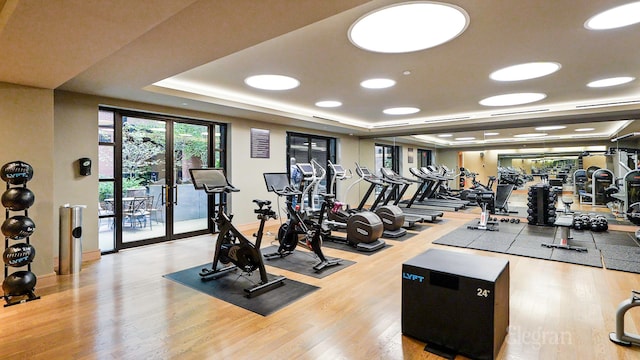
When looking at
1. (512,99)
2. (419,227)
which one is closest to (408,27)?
(512,99)

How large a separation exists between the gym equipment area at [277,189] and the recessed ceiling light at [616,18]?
2cm

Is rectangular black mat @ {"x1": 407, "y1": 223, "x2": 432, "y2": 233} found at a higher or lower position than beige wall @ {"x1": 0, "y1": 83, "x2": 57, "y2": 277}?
lower

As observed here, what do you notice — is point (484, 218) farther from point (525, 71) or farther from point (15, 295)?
point (15, 295)

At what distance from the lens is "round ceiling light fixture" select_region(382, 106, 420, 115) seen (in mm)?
7345

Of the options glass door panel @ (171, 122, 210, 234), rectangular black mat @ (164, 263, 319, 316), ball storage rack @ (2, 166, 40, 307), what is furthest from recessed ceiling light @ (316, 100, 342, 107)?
ball storage rack @ (2, 166, 40, 307)

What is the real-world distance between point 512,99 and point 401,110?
2260 mm

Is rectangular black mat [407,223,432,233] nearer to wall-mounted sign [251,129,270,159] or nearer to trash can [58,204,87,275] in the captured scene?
wall-mounted sign [251,129,270,159]

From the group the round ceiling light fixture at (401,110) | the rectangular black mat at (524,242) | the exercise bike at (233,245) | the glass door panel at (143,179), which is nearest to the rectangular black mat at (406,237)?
the rectangular black mat at (524,242)

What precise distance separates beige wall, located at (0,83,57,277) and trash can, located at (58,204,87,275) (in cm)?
Result: 30

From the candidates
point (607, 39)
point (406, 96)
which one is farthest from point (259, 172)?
point (607, 39)

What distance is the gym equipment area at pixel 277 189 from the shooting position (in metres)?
2.41

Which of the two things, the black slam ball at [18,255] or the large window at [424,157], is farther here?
the large window at [424,157]

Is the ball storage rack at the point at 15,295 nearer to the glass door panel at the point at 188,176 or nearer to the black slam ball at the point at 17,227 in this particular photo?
the black slam ball at the point at 17,227

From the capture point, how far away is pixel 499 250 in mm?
5336
